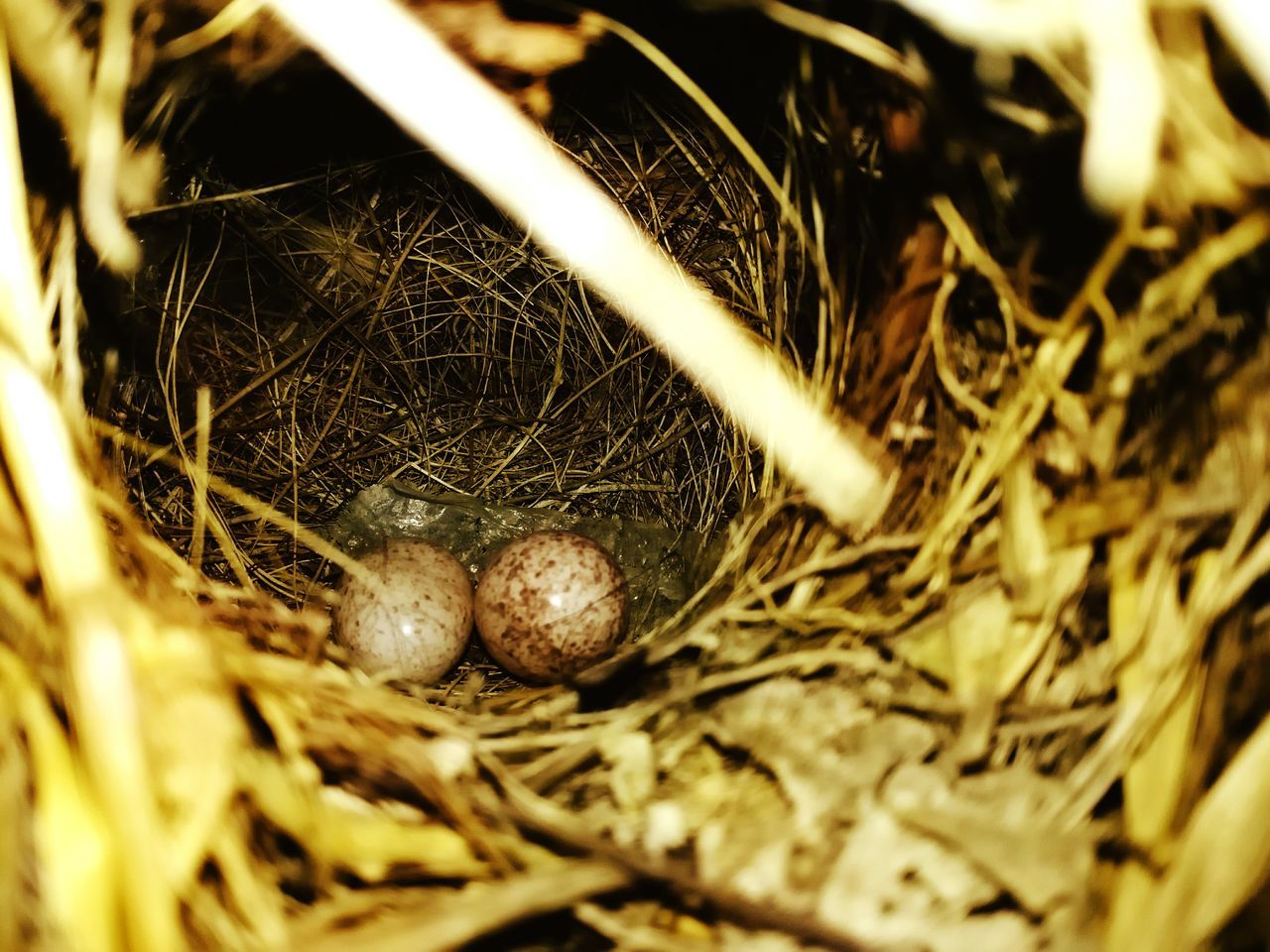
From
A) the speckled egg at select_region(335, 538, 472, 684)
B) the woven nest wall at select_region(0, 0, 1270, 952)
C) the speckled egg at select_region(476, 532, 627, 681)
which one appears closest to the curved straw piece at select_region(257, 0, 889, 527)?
the woven nest wall at select_region(0, 0, 1270, 952)

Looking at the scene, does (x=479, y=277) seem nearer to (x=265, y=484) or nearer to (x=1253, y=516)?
(x=265, y=484)

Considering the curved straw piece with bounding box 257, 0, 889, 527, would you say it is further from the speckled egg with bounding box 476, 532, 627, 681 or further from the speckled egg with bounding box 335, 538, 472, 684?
the speckled egg with bounding box 335, 538, 472, 684

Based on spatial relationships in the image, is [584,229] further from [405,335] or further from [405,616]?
[405,616]

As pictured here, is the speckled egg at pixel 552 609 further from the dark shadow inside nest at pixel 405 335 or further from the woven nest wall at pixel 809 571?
the dark shadow inside nest at pixel 405 335

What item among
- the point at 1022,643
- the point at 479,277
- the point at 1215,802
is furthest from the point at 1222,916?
the point at 479,277

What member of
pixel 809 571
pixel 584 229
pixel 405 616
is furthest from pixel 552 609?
pixel 584 229

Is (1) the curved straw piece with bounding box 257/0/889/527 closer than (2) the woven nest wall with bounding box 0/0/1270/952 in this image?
No

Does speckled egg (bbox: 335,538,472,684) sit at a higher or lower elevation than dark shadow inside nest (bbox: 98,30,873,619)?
lower

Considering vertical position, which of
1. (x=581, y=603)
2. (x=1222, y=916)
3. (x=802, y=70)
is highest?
(x=802, y=70)
